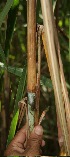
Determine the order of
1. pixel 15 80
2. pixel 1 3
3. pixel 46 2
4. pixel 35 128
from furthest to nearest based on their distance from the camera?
pixel 15 80 < pixel 1 3 < pixel 35 128 < pixel 46 2

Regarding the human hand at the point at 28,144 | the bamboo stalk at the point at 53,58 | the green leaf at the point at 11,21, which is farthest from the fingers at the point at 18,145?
the green leaf at the point at 11,21

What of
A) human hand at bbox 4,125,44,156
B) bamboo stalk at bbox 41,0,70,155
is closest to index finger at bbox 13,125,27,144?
human hand at bbox 4,125,44,156

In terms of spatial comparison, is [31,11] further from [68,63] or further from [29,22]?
[68,63]

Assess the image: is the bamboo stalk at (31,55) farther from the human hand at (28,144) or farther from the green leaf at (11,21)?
the green leaf at (11,21)

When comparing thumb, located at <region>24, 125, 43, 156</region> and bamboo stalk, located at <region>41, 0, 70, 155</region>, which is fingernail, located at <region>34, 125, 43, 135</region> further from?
bamboo stalk, located at <region>41, 0, 70, 155</region>

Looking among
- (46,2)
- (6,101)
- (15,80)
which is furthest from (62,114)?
(15,80)

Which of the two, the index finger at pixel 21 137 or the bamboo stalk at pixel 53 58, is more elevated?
the bamboo stalk at pixel 53 58

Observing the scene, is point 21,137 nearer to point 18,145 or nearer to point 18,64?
point 18,145
